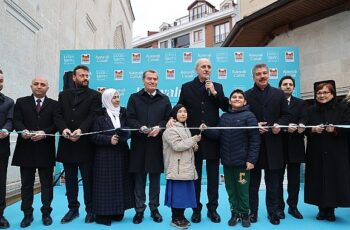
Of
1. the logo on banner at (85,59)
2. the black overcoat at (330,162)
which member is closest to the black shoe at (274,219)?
the black overcoat at (330,162)

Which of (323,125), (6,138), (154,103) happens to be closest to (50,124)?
(6,138)

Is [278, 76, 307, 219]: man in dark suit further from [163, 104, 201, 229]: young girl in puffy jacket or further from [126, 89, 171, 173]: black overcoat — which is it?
[126, 89, 171, 173]: black overcoat

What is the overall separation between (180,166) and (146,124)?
70 cm

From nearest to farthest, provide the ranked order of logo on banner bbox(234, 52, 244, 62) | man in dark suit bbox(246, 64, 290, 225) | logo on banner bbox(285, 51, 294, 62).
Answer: man in dark suit bbox(246, 64, 290, 225) < logo on banner bbox(285, 51, 294, 62) < logo on banner bbox(234, 52, 244, 62)

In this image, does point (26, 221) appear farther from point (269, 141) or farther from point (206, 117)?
point (269, 141)

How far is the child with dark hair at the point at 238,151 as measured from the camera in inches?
153

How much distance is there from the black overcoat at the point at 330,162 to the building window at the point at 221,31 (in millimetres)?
29894

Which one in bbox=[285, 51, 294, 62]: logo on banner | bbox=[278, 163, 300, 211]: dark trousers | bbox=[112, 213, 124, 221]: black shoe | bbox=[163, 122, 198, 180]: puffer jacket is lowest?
bbox=[112, 213, 124, 221]: black shoe

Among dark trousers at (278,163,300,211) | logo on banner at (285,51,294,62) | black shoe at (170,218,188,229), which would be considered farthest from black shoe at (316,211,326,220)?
logo on banner at (285,51,294,62)

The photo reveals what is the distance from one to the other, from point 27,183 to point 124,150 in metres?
A: 1.22

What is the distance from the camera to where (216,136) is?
161 inches

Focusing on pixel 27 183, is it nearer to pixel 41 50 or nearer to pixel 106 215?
pixel 106 215

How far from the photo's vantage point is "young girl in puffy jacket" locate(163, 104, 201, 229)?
3.89 metres

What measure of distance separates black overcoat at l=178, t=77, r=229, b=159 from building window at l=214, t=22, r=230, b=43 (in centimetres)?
2997
